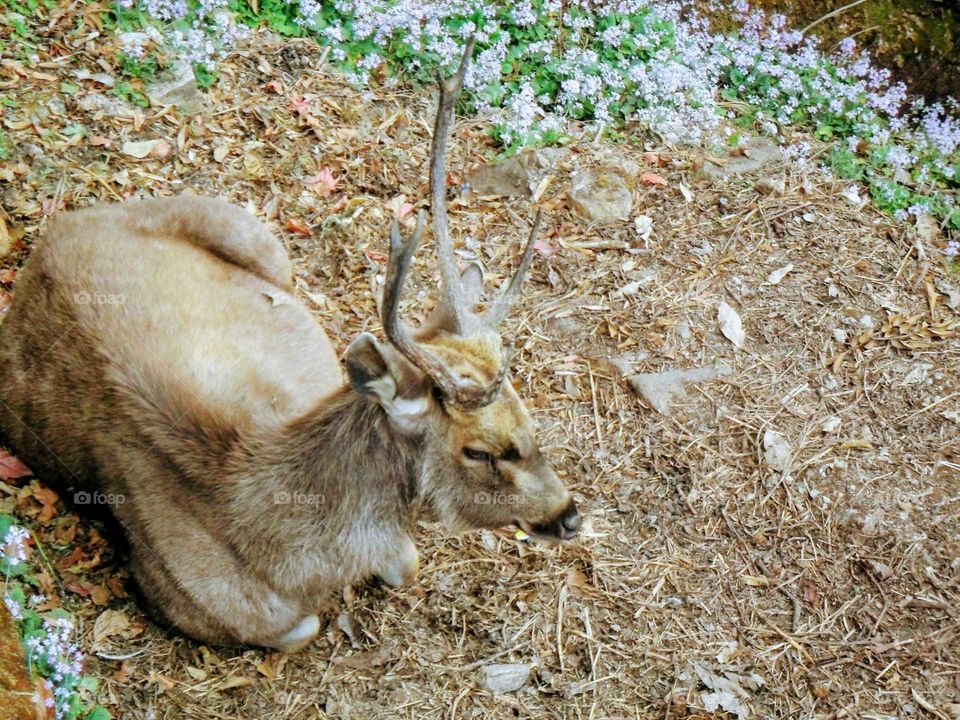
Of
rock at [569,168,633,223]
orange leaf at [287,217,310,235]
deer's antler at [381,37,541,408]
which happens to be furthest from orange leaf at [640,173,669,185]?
deer's antler at [381,37,541,408]

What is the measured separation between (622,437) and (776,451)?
88 cm

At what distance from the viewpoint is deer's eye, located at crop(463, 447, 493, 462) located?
3.93 metres

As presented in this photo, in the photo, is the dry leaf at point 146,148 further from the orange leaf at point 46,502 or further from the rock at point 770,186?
the rock at point 770,186

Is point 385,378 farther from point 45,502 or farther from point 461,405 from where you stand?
point 45,502

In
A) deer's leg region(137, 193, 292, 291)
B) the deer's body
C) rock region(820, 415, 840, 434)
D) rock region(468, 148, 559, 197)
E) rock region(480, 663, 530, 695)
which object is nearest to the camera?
the deer's body

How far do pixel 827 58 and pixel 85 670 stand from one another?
22.7ft

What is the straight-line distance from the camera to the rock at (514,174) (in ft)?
21.9

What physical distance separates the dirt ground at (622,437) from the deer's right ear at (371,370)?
151 centimetres

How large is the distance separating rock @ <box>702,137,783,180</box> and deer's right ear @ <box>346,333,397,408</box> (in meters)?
4.02

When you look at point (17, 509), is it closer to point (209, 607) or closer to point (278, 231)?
point (209, 607)

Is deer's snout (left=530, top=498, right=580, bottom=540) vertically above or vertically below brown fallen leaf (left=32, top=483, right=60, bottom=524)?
above

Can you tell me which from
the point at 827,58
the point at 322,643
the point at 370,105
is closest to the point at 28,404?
the point at 322,643

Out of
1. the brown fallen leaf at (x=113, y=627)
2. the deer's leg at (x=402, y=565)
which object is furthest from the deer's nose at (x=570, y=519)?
the brown fallen leaf at (x=113, y=627)

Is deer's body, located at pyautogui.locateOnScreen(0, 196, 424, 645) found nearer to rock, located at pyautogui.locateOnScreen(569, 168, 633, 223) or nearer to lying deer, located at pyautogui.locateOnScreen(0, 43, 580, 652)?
lying deer, located at pyautogui.locateOnScreen(0, 43, 580, 652)
